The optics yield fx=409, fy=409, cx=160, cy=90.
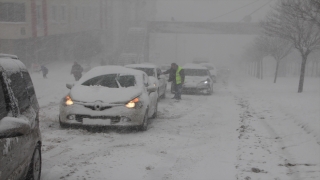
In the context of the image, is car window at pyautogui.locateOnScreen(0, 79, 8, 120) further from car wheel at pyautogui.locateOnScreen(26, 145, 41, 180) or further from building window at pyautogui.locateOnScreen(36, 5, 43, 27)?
building window at pyautogui.locateOnScreen(36, 5, 43, 27)

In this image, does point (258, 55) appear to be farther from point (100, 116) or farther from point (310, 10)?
point (100, 116)

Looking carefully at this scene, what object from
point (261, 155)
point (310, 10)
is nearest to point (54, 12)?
point (310, 10)

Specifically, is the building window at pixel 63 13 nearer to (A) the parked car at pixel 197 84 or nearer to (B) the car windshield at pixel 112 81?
(A) the parked car at pixel 197 84

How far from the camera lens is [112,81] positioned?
1001 cm

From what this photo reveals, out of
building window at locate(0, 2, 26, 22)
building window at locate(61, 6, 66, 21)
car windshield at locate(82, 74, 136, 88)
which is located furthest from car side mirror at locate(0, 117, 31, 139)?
building window at locate(61, 6, 66, 21)

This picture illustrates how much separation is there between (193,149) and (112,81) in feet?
A: 10.6

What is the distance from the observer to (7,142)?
12.2 ft

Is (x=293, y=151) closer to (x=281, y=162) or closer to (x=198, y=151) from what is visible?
(x=281, y=162)

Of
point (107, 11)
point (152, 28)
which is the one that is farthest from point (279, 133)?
point (107, 11)

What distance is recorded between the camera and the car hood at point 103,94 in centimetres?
877

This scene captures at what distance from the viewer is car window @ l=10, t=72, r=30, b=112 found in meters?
4.40

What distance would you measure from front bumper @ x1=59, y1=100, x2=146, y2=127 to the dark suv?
326 centimetres

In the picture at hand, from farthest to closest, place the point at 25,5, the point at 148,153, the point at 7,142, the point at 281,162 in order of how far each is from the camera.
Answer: the point at 25,5
the point at 148,153
the point at 281,162
the point at 7,142

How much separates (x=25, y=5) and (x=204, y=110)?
2244 centimetres
